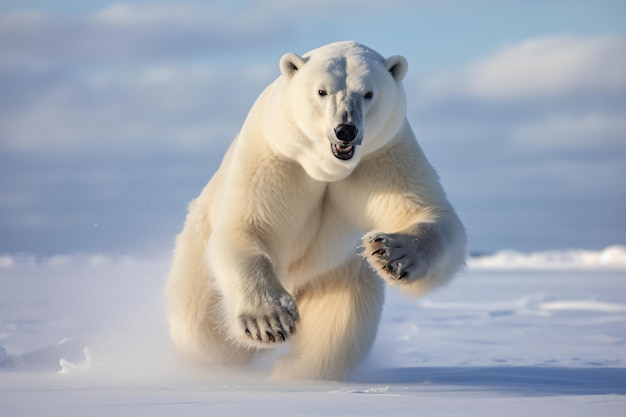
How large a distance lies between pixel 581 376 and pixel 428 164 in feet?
4.56

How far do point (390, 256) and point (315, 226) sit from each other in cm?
104

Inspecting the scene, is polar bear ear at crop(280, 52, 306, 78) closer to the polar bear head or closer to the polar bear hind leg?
the polar bear head

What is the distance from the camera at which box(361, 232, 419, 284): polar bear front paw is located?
3.76 metres

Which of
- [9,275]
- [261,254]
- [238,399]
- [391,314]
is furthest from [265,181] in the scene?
[9,275]

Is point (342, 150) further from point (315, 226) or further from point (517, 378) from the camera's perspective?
point (517, 378)

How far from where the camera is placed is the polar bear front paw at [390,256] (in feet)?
12.3

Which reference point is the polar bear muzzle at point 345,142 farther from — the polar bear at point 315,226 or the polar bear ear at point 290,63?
the polar bear ear at point 290,63

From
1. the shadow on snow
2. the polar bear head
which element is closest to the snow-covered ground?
the shadow on snow

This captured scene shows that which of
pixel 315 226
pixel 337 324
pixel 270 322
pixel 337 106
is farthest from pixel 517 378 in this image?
pixel 337 106

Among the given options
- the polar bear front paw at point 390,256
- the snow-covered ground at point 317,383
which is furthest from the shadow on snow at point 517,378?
the polar bear front paw at point 390,256

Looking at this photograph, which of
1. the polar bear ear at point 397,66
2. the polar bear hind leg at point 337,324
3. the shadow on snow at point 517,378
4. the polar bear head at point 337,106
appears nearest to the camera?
the polar bear head at point 337,106

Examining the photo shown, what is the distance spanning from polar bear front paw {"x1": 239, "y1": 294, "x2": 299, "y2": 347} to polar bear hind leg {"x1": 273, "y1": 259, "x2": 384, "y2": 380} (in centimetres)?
101

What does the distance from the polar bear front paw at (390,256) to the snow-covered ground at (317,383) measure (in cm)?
50

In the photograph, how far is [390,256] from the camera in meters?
3.76
